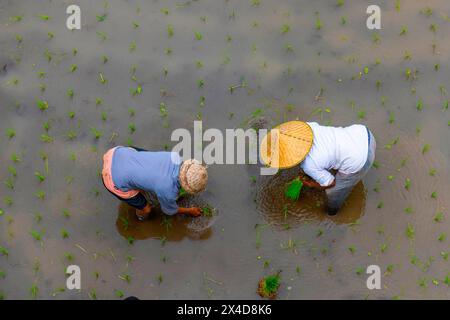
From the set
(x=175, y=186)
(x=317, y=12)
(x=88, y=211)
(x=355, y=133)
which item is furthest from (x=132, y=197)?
(x=317, y=12)

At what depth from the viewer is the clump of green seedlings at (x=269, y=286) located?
391 cm

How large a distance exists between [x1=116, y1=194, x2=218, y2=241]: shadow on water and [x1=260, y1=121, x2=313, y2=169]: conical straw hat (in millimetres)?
1073

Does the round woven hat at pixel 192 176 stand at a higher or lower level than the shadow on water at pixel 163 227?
higher

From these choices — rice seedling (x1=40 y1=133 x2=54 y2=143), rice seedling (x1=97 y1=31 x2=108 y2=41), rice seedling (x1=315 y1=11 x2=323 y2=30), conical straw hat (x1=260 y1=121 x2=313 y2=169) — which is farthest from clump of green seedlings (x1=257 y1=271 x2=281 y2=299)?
rice seedling (x1=97 y1=31 x2=108 y2=41)

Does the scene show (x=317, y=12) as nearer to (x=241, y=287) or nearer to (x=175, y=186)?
(x=175, y=186)

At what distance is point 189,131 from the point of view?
441cm

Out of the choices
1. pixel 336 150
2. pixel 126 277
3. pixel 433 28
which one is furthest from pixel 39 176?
pixel 433 28

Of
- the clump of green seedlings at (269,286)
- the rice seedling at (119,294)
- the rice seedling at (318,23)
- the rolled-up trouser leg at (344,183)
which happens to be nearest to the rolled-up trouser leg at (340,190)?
the rolled-up trouser leg at (344,183)

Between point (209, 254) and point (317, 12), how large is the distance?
8.76ft

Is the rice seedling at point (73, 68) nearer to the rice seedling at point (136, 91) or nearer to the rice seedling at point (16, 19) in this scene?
the rice seedling at point (136, 91)

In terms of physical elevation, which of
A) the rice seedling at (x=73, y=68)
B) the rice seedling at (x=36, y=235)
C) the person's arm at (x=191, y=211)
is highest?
the rice seedling at (x=73, y=68)

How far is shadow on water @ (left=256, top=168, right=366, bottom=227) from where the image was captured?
4.15 metres

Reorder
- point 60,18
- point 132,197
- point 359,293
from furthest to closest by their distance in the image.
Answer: point 60,18, point 359,293, point 132,197

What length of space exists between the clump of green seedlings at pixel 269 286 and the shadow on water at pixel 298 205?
0.47 m
